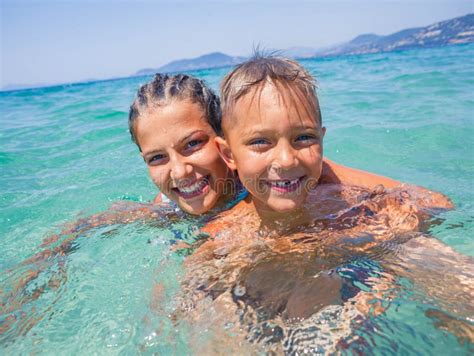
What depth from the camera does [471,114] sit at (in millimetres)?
7645

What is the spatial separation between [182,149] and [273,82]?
0.89 m

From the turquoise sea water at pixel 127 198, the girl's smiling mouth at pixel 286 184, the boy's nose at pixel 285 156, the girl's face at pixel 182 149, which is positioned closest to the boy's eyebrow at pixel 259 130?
the boy's nose at pixel 285 156

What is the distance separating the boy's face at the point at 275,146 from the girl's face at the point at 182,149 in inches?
17.2

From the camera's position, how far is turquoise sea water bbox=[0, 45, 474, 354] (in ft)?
8.13

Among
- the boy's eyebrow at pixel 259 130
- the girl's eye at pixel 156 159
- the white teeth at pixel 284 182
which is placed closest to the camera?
the boy's eyebrow at pixel 259 130

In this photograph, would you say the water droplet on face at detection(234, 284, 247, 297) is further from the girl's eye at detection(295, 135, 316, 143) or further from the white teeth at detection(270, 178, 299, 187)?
the girl's eye at detection(295, 135, 316, 143)

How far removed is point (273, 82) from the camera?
98.4 inches

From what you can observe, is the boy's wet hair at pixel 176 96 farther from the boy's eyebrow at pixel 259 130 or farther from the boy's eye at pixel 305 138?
the boy's eye at pixel 305 138

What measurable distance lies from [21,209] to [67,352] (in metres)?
3.50

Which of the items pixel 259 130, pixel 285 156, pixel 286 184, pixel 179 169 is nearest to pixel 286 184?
pixel 286 184

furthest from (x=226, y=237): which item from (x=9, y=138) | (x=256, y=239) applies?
(x=9, y=138)

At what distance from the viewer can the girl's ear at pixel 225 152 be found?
2.88m

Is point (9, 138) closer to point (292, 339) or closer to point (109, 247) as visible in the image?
point (109, 247)

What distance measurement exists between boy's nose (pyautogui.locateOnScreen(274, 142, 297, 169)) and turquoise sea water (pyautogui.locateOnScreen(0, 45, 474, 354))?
1.87ft
